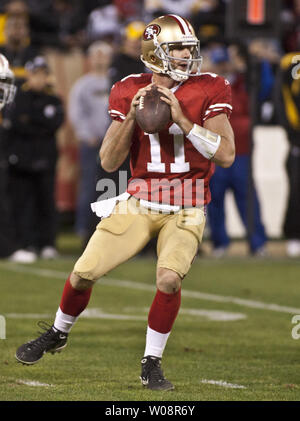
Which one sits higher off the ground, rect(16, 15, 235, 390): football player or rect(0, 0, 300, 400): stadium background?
rect(16, 15, 235, 390): football player

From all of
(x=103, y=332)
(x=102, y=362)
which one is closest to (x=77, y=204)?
(x=103, y=332)

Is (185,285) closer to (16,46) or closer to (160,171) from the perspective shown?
(16,46)

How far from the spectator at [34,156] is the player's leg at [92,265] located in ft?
16.8

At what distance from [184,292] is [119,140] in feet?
11.0

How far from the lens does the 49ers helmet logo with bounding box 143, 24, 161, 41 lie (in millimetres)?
5383

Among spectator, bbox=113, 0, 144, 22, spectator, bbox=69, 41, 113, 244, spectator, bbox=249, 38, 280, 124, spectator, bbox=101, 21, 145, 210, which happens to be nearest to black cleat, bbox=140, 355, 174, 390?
spectator, bbox=101, 21, 145, 210

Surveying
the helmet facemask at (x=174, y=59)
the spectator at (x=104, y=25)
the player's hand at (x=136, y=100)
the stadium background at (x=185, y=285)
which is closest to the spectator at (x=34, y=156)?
the stadium background at (x=185, y=285)

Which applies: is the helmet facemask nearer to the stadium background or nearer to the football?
the football

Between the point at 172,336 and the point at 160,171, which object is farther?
the point at 172,336

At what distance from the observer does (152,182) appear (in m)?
5.41

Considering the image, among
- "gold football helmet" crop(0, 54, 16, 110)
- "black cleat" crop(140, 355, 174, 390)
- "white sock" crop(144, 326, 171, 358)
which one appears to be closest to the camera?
"black cleat" crop(140, 355, 174, 390)

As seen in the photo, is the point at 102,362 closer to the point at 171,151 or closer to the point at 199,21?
the point at 171,151

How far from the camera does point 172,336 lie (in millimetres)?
6641

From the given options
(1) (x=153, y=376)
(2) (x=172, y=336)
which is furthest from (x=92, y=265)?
(2) (x=172, y=336)
